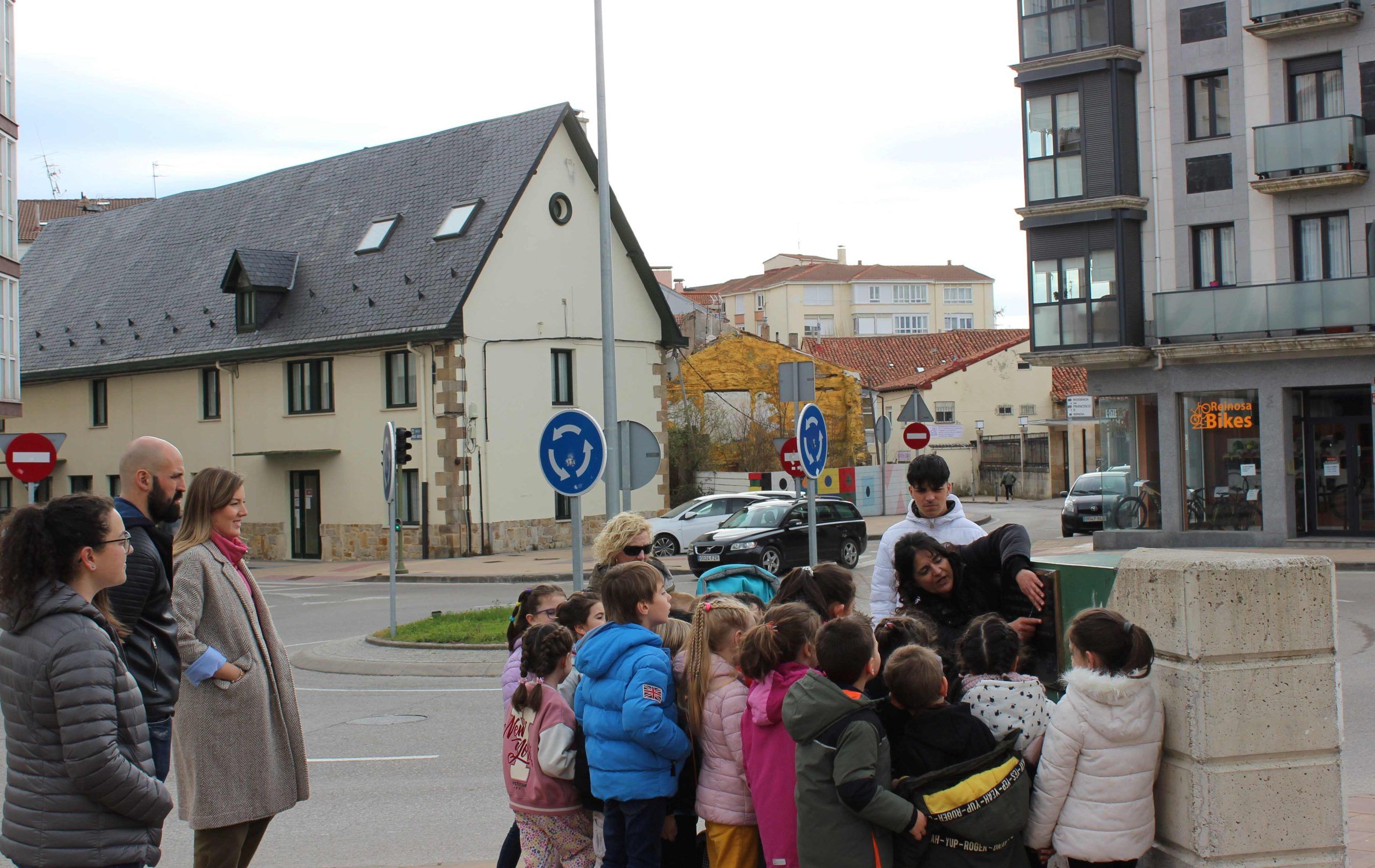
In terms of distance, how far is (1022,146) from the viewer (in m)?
29.4

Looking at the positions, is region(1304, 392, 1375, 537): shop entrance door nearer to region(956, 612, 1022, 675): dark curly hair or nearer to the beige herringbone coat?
region(956, 612, 1022, 675): dark curly hair

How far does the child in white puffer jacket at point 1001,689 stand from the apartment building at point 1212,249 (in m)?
24.2

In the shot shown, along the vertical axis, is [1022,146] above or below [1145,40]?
below

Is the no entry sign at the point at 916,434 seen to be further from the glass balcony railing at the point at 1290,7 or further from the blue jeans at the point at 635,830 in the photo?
the blue jeans at the point at 635,830

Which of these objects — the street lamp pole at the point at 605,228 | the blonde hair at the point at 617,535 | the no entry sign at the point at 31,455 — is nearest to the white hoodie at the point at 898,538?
the blonde hair at the point at 617,535

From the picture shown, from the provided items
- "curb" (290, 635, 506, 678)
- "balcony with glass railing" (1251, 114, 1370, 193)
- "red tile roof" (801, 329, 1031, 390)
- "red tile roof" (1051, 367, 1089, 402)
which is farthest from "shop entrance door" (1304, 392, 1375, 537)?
"red tile roof" (1051, 367, 1089, 402)

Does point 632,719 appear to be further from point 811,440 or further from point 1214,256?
point 1214,256

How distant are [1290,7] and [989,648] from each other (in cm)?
2640

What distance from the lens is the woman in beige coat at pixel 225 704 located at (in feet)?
16.3

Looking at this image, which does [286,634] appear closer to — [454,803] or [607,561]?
[454,803]

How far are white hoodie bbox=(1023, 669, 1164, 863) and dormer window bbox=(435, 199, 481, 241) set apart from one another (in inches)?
1138

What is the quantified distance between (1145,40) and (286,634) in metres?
22.2

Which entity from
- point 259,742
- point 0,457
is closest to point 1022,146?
point 259,742

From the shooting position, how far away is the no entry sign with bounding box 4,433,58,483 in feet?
57.5
